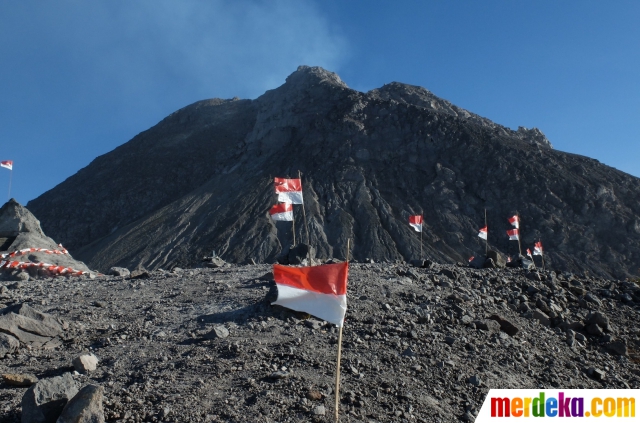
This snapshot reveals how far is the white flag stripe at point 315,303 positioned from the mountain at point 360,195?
3839cm

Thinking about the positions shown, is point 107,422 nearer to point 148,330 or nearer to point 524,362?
point 148,330

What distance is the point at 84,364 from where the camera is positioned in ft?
20.9

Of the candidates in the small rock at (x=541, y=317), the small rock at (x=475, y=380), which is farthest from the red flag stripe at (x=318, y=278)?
the small rock at (x=541, y=317)

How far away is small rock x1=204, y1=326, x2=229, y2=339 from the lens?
7.38 m

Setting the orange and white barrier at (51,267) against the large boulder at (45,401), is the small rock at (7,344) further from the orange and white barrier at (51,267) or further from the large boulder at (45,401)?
the orange and white barrier at (51,267)

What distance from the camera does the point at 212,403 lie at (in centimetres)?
557

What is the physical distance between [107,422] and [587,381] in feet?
23.9

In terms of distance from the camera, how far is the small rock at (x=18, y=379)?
606 centimetres

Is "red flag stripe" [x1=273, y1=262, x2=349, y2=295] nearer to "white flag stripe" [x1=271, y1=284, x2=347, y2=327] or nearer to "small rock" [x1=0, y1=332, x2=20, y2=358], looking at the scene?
"white flag stripe" [x1=271, y1=284, x2=347, y2=327]

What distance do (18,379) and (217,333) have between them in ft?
8.33

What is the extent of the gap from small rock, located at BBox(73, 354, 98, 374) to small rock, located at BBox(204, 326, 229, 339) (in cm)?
156

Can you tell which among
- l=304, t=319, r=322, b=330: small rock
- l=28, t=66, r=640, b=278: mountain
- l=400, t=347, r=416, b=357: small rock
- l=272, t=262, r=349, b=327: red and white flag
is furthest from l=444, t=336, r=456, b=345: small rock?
l=28, t=66, r=640, b=278: mountain

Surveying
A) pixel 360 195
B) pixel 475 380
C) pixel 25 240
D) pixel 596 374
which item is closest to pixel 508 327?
pixel 596 374

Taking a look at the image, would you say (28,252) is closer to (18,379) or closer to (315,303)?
(18,379)
